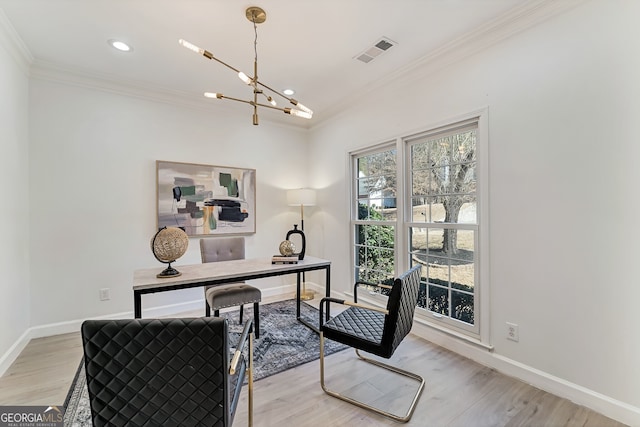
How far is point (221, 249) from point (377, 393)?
2083mm

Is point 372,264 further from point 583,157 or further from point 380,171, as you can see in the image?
point 583,157

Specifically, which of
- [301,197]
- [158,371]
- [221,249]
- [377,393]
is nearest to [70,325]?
[221,249]

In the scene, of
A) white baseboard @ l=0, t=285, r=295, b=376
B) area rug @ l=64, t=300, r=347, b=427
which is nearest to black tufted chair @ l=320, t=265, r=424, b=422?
area rug @ l=64, t=300, r=347, b=427

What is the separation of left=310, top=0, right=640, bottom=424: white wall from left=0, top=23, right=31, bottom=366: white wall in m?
3.81

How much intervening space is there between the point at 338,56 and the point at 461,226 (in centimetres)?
196

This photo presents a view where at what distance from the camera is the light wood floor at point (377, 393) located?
66.7 inches

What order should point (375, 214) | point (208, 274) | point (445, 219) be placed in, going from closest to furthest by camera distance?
1. point (208, 274)
2. point (445, 219)
3. point (375, 214)

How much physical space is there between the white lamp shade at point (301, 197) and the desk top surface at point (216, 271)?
1.29 m

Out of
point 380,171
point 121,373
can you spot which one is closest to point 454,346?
point 380,171

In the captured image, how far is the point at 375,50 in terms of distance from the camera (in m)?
2.56

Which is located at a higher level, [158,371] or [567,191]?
[567,191]

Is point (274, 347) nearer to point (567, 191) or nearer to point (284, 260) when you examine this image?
point (284, 260)

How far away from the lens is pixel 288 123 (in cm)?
438

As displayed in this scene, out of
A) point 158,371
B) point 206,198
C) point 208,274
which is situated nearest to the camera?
point 158,371
